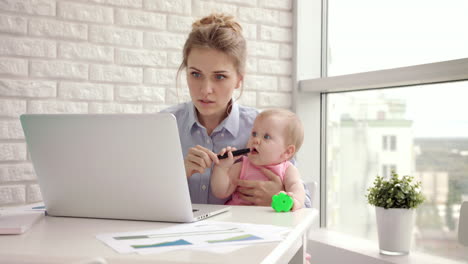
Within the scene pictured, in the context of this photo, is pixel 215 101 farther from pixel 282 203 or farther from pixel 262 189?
pixel 282 203

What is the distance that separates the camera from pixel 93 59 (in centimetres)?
270

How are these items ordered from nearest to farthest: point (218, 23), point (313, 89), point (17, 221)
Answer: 1. point (17, 221)
2. point (218, 23)
3. point (313, 89)

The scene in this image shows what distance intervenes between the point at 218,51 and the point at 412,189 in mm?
1132

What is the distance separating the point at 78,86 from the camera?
2.66 meters

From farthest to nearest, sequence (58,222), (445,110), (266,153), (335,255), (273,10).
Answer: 1. (273,10)
2. (335,255)
3. (445,110)
4. (266,153)
5. (58,222)

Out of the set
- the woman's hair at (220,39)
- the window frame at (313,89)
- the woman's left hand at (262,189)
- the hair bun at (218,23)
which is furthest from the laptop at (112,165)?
the window frame at (313,89)

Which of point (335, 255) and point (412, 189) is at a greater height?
point (412, 189)

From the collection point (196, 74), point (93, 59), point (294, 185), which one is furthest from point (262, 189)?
point (93, 59)

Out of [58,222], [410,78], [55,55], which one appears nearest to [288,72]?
[410,78]

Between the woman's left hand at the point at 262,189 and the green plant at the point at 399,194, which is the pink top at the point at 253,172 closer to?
the woman's left hand at the point at 262,189

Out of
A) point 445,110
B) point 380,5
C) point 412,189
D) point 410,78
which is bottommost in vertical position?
point 412,189

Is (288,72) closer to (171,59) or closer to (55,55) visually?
(171,59)

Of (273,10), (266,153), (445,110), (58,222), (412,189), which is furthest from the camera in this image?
(273,10)

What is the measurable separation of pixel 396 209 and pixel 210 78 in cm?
110
